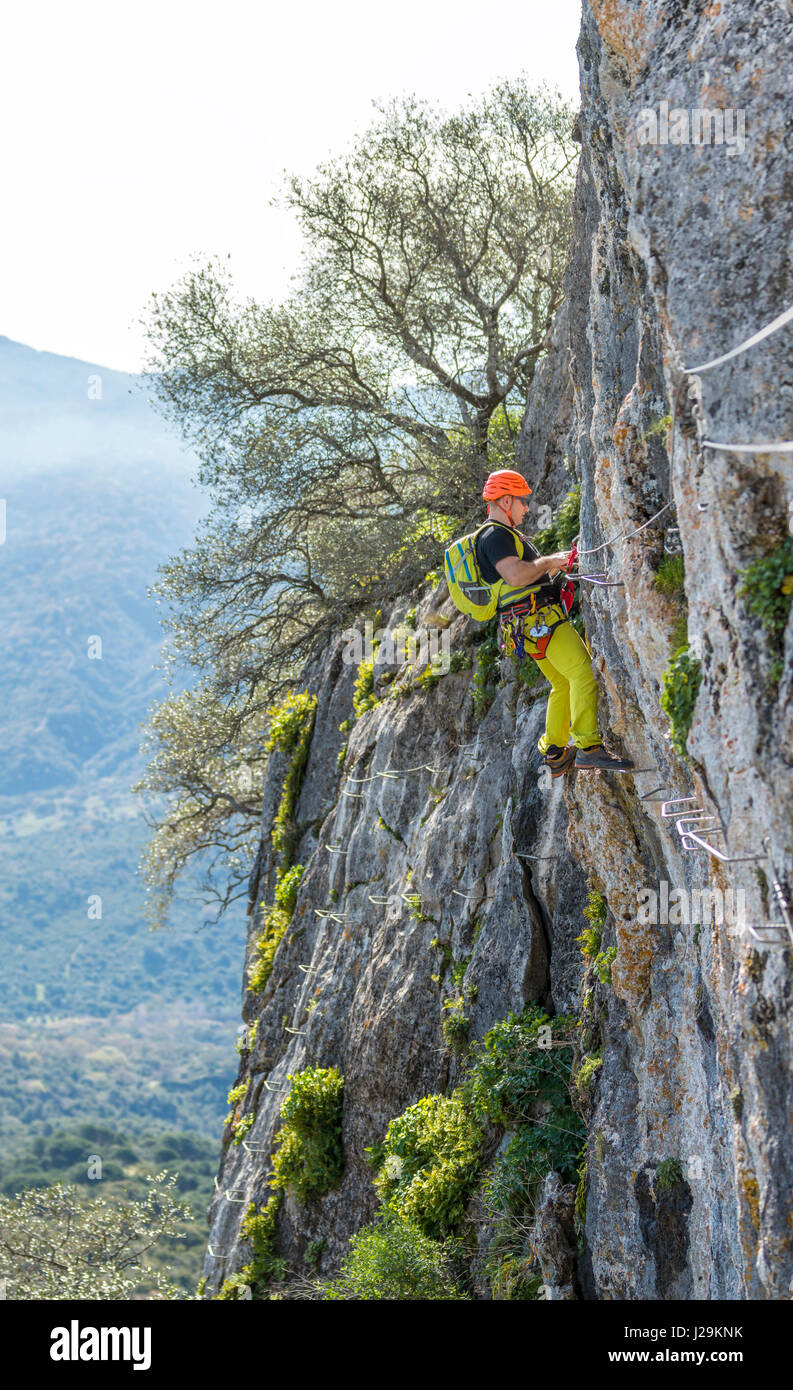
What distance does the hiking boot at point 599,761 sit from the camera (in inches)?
307

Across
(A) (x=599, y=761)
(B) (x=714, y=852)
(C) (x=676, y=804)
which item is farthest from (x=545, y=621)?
(B) (x=714, y=852)

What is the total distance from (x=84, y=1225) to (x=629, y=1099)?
27.7 m

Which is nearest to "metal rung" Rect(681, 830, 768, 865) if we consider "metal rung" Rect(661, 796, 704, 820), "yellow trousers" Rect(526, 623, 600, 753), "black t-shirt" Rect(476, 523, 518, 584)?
"metal rung" Rect(661, 796, 704, 820)

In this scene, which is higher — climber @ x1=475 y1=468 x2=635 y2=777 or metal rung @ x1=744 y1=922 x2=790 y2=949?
climber @ x1=475 y1=468 x2=635 y2=777

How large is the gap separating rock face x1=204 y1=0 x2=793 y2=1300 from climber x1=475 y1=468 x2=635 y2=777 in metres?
0.23

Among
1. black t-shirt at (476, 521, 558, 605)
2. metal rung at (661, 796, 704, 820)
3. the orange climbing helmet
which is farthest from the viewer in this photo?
the orange climbing helmet

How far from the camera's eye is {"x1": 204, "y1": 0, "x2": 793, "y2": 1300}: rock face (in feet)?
17.2

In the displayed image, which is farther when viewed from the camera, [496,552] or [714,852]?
[496,552]

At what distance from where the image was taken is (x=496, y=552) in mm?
8414

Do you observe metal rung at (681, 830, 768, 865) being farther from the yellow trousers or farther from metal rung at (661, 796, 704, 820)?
the yellow trousers

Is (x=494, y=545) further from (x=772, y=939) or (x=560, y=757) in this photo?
(x=772, y=939)

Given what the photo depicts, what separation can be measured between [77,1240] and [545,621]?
1094 inches

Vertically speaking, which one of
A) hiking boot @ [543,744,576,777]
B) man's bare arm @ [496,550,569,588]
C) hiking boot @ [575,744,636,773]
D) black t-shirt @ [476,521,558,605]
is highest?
black t-shirt @ [476,521,558,605]
